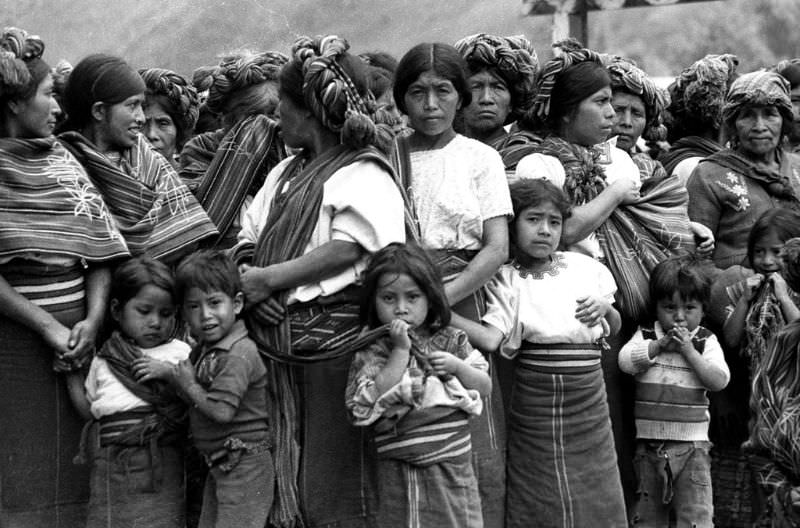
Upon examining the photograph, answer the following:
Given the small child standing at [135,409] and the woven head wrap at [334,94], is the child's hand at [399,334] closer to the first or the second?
the woven head wrap at [334,94]

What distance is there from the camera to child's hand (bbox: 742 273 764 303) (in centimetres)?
608

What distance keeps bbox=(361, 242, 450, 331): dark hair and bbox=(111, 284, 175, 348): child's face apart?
2.49 ft

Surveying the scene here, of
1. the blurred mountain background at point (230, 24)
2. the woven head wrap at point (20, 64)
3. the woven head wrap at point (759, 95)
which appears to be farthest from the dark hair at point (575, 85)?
the blurred mountain background at point (230, 24)

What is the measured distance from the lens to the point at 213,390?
4848 millimetres

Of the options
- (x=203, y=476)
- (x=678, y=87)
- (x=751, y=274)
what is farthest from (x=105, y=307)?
(x=678, y=87)

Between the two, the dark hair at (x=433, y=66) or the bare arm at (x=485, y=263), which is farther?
the dark hair at (x=433, y=66)

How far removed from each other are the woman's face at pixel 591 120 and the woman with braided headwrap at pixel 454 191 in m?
0.78

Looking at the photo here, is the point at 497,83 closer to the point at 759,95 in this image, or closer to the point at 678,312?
the point at 678,312

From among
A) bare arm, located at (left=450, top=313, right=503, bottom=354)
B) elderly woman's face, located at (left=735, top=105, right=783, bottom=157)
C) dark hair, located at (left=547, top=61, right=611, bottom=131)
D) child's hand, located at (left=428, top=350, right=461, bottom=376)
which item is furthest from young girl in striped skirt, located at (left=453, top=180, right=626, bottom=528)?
elderly woman's face, located at (left=735, top=105, right=783, bottom=157)

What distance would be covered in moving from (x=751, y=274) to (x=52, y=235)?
3239 millimetres

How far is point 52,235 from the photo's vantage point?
16.4 ft

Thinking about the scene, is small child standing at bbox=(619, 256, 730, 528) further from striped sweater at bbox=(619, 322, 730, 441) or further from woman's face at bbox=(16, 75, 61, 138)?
woman's face at bbox=(16, 75, 61, 138)

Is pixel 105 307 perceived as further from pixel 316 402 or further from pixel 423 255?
Answer: pixel 423 255

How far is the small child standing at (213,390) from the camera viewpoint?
16.1ft
